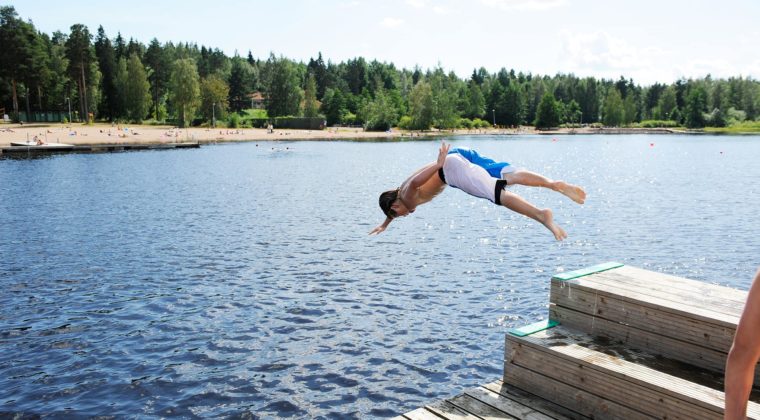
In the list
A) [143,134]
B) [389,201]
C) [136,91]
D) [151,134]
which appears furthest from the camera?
[136,91]

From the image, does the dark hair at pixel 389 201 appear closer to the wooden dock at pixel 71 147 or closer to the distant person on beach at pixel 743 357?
the distant person on beach at pixel 743 357

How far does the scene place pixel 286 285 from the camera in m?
22.3

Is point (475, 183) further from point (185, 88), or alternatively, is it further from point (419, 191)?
point (185, 88)

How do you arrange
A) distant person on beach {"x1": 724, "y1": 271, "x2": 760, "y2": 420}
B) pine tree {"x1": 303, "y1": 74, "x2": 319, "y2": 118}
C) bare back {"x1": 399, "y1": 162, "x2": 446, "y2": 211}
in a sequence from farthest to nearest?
pine tree {"x1": 303, "y1": 74, "x2": 319, "y2": 118} → bare back {"x1": 399, "y1": 162, "x2": 446, "y2": 211} → distant person on beach {"x1": 724, "y1": 271, "x2": 760, "y2": 420}

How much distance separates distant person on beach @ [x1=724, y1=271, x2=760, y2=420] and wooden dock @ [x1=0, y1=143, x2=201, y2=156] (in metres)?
107

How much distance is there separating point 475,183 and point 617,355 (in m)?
2.83

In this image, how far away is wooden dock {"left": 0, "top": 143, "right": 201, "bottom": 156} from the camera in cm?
9425

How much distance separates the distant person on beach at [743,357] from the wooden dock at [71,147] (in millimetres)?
106705

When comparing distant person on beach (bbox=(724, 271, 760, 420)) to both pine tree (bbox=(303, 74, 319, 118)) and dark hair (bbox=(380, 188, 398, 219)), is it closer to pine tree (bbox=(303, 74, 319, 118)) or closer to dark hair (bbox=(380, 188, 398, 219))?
dark hair (bbox=(380, 188, 398, 219))

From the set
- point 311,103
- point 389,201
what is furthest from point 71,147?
point 389,201

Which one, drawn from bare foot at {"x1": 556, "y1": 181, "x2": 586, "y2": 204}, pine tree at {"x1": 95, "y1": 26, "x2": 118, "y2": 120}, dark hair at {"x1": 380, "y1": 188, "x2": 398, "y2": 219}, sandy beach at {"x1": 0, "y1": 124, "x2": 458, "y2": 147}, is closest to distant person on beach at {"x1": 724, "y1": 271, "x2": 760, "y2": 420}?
bare foot at {"x1": 556, "y1": 181, "x2": 586, "y2": 204}

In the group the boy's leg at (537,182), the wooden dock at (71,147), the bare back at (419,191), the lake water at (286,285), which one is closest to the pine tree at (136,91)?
the wooden dock at (71,147)

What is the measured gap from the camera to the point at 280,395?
13.2 metres

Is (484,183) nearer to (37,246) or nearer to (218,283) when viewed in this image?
(218,283)
